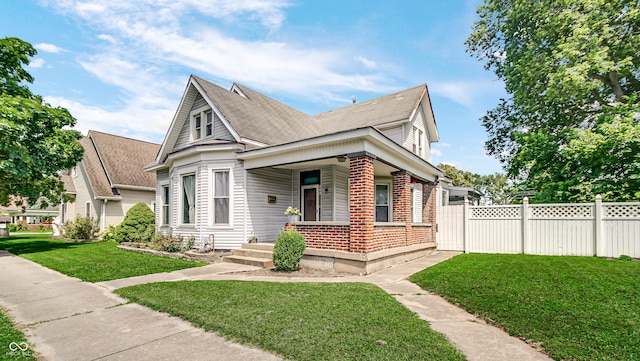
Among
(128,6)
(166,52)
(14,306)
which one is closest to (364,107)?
(166,52)

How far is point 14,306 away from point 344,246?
6.62m

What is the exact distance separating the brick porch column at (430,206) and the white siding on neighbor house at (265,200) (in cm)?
557

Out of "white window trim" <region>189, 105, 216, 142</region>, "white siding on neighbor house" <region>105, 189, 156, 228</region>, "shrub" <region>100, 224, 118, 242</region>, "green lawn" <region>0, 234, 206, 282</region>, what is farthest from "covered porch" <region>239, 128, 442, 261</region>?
"white siding on neighbor house" <region>105, 189, 156, 228</region>

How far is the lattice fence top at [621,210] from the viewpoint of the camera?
9.41 m

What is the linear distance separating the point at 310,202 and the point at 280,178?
1.49m

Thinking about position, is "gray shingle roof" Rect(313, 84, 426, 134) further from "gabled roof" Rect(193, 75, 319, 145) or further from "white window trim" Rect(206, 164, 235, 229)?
"white window trim" Rect(206, 164, 235, 229)

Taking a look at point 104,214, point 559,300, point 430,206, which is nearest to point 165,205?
point 104,214

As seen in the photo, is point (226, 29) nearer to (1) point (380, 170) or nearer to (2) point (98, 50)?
(2) point (98, 50)

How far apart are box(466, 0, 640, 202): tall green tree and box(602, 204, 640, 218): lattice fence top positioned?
2.06m

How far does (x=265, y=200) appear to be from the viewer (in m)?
11.9

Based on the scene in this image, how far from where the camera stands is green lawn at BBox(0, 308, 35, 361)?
3554 millimetres

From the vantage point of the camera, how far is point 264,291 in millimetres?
5984

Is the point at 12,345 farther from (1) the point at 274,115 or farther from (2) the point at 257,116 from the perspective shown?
(1) the point at 274,115

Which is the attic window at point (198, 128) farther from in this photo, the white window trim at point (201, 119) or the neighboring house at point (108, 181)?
the neighboring house at point (108, 181)
